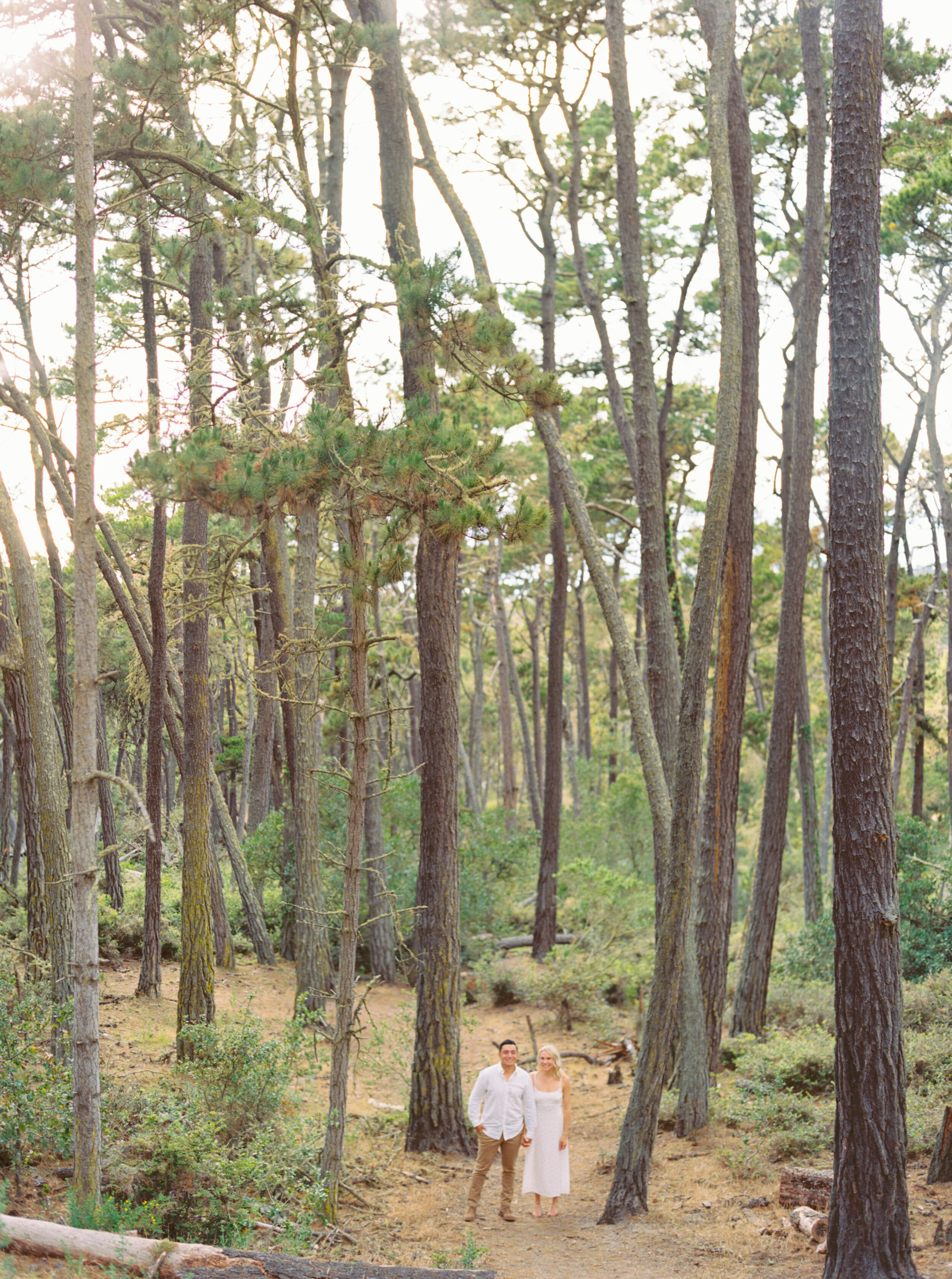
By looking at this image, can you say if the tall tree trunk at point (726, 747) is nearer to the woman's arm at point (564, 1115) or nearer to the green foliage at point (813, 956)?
the woman's arm at point (564, 1115)

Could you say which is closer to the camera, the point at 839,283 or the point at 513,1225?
the point at 839,283

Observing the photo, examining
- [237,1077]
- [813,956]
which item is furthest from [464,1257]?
[813,956]

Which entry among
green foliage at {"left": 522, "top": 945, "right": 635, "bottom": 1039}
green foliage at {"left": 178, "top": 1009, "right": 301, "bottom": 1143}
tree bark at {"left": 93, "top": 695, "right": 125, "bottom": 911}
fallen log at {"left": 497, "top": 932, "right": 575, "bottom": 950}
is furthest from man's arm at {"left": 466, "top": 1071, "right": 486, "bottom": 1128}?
fallen log at {"left": 497, "top": 932, "right": 575, "bottom": 950}

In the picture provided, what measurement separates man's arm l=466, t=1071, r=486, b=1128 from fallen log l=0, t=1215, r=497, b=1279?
93.3 inches

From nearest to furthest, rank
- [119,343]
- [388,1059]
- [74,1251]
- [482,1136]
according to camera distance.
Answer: [74,1251] < [482,1136] < [388,1059] < [119,343]

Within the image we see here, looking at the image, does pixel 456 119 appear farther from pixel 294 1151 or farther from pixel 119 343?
pixel 294 1151

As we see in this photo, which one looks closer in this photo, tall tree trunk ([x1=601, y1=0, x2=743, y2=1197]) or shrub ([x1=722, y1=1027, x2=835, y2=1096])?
tall tree trunk ([x1=601, y1=0, x2=743, y2=1197])

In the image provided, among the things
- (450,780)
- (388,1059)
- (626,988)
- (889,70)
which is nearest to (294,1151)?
(450,780)

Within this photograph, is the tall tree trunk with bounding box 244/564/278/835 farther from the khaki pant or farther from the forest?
the khaki pant

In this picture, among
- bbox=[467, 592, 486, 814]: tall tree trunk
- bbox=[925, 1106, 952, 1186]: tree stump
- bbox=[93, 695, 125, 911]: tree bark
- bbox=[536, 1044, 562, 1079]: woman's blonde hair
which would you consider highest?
bbox=[467, 592, 486, 814]: tall tree trunk

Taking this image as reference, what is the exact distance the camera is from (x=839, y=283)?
5605mm

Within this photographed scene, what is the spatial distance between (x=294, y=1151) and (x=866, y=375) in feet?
19.0

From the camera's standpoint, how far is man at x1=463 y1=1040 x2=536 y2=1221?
7.39 metres

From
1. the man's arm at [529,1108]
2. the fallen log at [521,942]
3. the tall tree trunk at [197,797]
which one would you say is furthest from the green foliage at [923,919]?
the tall tree trunk at [197,797]
